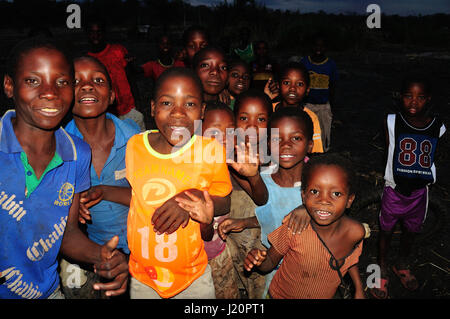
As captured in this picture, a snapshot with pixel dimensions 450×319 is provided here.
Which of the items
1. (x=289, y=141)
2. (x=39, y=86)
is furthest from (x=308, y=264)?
(x=39, y=86)

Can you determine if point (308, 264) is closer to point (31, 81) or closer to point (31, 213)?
point (31, 213)

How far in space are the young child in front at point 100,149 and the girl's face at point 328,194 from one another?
1.17 meters

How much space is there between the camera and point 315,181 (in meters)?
1.88

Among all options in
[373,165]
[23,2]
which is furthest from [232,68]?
[23,2]

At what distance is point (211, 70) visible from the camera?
10.3 ft

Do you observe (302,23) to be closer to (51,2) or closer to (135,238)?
(135,238)

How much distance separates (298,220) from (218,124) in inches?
38.4

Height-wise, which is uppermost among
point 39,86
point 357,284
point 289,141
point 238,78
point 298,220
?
point 238,78

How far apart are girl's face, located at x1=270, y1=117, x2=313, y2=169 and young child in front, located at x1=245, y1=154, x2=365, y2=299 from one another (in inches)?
12.2

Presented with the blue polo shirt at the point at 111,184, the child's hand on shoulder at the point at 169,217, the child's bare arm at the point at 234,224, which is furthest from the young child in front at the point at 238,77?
the child's hand on shoulder at the point at 169,217

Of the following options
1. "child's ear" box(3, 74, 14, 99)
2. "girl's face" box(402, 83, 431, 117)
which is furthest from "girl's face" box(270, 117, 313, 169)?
"child's ear" box(3, 74, 14, 99)

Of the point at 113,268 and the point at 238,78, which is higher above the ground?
the point at 238,78

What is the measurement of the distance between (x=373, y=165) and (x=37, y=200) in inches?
205

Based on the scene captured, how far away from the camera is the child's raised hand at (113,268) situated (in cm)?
161
